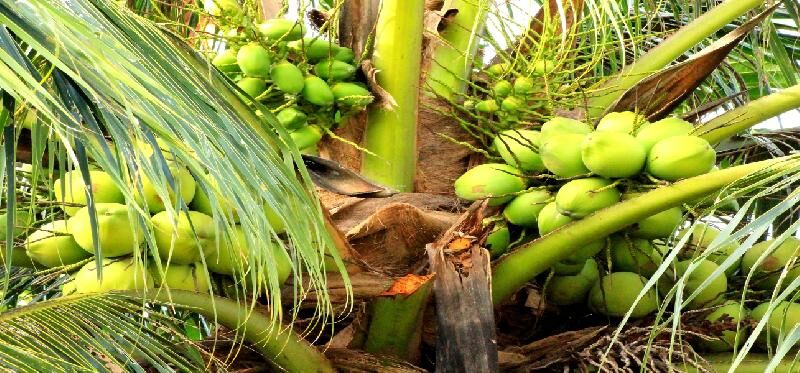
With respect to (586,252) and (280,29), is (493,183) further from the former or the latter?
(280,29)

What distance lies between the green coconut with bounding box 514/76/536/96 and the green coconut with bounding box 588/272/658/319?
435mm

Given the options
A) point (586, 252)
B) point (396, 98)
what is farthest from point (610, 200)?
point (396, 98)

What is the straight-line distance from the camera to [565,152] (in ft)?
7.08

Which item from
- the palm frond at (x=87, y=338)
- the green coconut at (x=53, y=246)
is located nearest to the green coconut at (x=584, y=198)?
the palm frond at (x=87, y=338)

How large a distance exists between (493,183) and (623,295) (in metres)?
0.37

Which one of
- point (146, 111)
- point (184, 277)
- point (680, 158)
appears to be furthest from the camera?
point (680, 158)

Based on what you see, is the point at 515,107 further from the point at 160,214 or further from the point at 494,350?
the point at 160,214

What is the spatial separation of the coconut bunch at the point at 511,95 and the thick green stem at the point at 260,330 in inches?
27.9

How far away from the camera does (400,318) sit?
216cm

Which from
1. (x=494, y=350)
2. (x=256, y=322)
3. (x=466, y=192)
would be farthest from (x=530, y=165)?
(x=256, y=322)

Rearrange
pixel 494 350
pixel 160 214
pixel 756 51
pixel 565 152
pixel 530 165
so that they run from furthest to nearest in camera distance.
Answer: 1. pixel 756 51
2. pixel 530 165
3. pixel 565 152
4. pixel 494 350
5. pixel 160 214

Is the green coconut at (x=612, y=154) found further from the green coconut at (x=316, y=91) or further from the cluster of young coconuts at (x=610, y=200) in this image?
the green coconut at (x=316, y=91)

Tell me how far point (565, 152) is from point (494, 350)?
41 centimetres

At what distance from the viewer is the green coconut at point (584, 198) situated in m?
2.08
